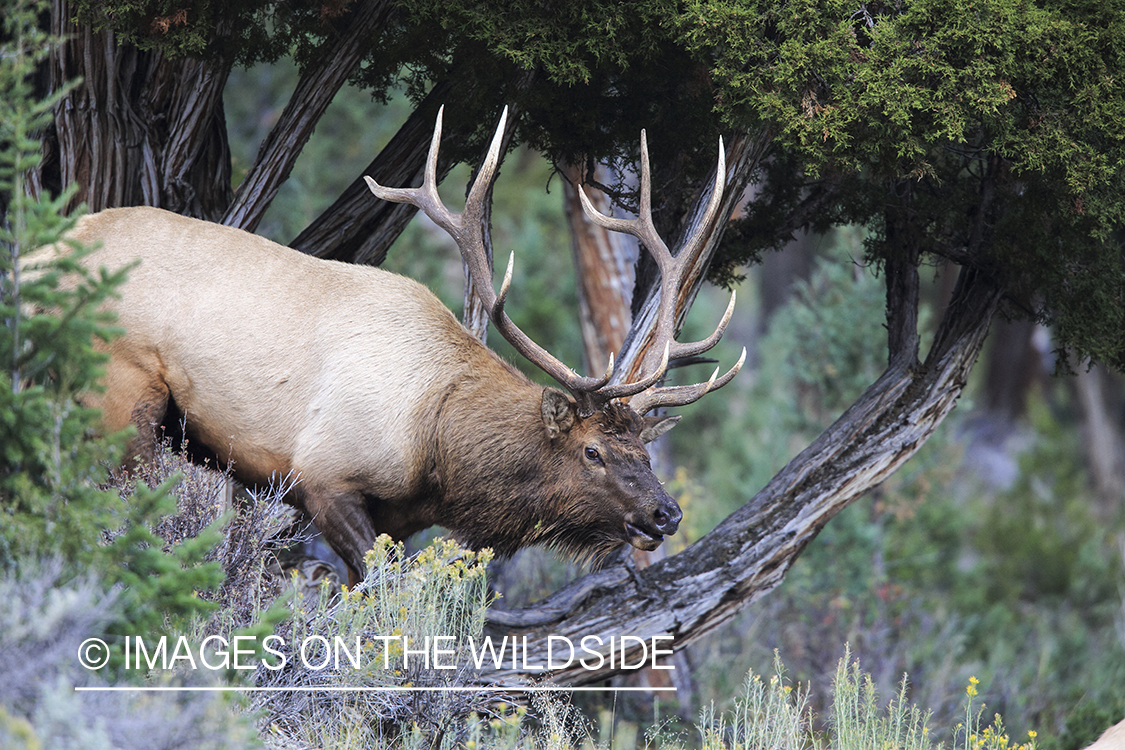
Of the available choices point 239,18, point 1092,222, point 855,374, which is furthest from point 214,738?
point 855,374

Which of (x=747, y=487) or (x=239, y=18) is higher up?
(x=239, y=18)

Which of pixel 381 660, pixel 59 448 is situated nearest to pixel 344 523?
pixel 381 660

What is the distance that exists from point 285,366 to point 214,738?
224cm

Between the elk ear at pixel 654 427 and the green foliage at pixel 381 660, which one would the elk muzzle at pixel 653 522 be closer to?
the elk ear at pixel 654 427

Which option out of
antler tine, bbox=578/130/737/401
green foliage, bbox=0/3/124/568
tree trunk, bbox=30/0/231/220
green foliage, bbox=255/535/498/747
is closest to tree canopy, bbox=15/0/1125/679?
tree trunk, bbox=30/0/231/220

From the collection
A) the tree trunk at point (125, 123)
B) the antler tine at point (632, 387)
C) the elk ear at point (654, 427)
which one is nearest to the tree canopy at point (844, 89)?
the tree trunk at point (125, 123)

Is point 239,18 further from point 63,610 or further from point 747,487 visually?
point 747,487

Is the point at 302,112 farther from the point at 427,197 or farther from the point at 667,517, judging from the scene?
the point at 667,517

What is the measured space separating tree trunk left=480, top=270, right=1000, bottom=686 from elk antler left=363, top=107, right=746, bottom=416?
104 cm

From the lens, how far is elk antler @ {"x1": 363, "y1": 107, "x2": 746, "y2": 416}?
511 cm

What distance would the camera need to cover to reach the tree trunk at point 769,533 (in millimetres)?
5672

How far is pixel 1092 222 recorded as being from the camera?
517 centimetres

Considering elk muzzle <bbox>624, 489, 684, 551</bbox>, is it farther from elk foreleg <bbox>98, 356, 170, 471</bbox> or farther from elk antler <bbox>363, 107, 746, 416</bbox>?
elk foreleg <bbox>98, 356, 170, 471</bbox>

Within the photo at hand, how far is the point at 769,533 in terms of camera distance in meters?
5.96
